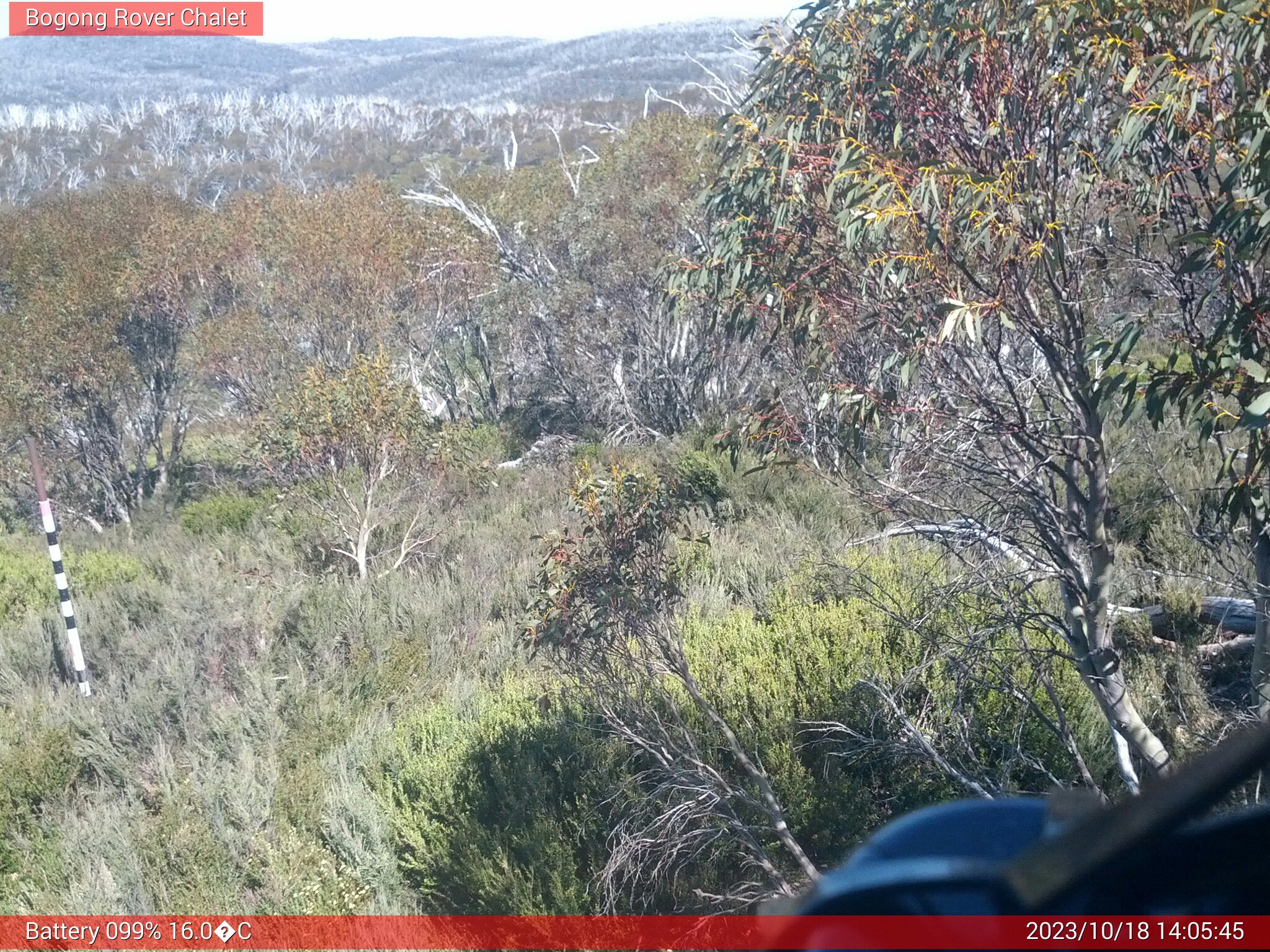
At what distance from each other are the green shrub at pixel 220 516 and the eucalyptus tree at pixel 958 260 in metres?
10.5

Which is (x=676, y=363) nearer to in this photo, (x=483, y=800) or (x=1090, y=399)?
(x=483, y=800)

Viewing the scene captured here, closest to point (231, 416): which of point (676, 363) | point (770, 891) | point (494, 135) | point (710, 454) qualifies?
point (676, 363)

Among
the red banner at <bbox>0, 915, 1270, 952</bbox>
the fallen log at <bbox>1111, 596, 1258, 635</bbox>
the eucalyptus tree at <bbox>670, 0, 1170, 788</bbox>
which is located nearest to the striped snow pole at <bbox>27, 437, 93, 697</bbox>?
the red banner at <bbox>0, 915, 1270, 952</bbox>

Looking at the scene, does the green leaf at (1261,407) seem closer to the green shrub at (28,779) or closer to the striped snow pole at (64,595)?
the green shrub at (28,779)

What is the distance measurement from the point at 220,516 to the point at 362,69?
296ft

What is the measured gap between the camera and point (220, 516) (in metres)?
13.8

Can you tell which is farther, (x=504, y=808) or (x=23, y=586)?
(x=23, y=586)

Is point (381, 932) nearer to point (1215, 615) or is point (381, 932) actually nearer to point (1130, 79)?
point (1130, 79)

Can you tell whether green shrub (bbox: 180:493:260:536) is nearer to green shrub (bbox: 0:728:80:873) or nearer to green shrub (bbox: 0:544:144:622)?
green shrub (bbox: 0:544:144:622)

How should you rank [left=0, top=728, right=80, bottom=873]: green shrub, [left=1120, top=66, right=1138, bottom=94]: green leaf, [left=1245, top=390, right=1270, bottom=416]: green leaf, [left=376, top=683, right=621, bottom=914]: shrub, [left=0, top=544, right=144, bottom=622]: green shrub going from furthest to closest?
[left=0, top=544, right=144, bottom=622]: green shrub
[left=0, top=728, right=80, bottom=873]: green shrub
[left=376, top=683, right=621, bottom=914]: shrub
[left=1120, top=66, right=1138, bottom=94]: green leaf
[left=1245, top=390, right=1270, bottom=416]: green leaf

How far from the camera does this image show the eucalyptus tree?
136 inches

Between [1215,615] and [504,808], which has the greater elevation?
[1215,615]

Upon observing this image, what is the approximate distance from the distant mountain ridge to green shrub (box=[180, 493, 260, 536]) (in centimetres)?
5496

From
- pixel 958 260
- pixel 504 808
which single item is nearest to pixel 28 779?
pixel 504 808
